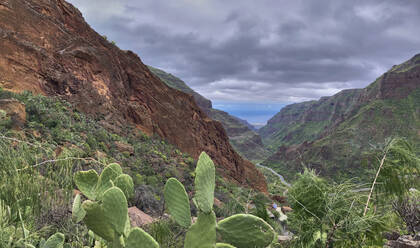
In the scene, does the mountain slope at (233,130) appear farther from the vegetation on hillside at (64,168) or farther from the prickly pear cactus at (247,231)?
the prickly pear cactus at (247,231)

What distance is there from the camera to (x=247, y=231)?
136 cm

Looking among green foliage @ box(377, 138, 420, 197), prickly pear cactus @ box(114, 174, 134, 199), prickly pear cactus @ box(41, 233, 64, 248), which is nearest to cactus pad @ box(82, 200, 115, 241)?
prickly pear cactus @ box(114, 174, 134, 199)

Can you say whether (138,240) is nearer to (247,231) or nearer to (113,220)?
(113,220)

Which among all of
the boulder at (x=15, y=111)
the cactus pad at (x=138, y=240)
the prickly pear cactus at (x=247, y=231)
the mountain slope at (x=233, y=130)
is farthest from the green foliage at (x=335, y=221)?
the mountain slope at (x=233, y=130)

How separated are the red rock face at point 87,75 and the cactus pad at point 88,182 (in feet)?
56.9

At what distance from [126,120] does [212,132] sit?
15526mm

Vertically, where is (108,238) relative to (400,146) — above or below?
below

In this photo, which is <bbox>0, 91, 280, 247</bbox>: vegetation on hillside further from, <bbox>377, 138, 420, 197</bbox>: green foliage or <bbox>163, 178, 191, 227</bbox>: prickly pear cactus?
<bbox>377, 138, 420, 197</bbox>: green foliage

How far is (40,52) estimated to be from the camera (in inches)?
674

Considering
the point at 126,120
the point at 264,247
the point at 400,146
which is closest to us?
the point at 264,247

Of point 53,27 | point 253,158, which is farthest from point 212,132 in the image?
point 253,158

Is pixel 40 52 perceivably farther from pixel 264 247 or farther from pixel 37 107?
pixel 264 247

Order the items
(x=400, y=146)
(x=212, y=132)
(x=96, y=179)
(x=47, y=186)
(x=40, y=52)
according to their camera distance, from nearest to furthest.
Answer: (x=96, y=179), (x=47, y=186), (x=400, y=146), (x=40, y=52), (x=212, y=132)

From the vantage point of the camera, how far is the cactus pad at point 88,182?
161 cm
